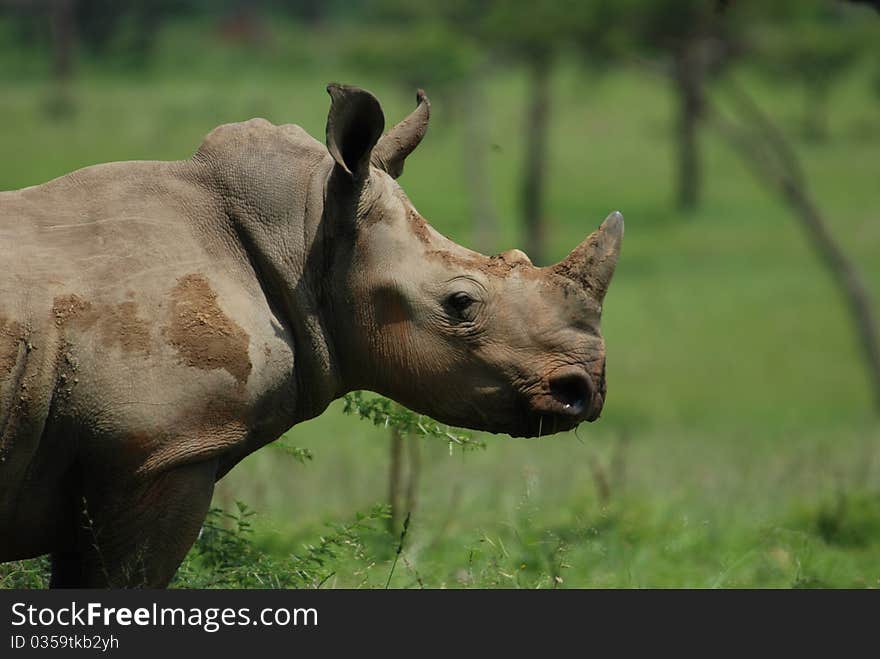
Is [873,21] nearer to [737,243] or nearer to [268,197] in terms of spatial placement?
[737,243]

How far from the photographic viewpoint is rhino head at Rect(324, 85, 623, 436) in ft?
14.6

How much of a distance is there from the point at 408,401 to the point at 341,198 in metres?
0.61

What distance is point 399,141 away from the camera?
481 centimetres

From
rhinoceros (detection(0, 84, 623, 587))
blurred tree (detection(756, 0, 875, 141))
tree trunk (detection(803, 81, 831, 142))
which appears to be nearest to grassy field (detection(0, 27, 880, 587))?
tree trunk (detection(803, 81, 831, 142))

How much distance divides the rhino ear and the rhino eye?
0.42 meters

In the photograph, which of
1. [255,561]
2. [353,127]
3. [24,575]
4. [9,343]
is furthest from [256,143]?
[24,575]

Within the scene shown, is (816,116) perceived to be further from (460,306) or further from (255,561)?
(460,306)

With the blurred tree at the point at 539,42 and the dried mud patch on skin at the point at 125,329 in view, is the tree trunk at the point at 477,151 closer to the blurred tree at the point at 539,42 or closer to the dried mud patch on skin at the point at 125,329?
the blurred tree at the point at 539,42

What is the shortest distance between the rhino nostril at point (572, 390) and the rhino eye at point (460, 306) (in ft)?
0.97

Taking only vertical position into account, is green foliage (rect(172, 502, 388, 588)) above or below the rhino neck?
below

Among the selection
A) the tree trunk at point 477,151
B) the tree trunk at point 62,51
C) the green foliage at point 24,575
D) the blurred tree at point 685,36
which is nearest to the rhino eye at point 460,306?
the green foliage at point 24,575

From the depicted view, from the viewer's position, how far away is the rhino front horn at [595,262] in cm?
453

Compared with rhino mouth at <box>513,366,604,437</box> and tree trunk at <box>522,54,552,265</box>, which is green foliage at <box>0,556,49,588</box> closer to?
rhino mouth at <box>513,366,604,437</box>
